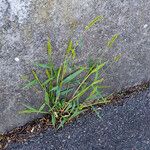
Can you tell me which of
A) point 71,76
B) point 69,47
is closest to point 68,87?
point 71,76

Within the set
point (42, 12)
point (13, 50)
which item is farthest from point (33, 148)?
point (42, 12)

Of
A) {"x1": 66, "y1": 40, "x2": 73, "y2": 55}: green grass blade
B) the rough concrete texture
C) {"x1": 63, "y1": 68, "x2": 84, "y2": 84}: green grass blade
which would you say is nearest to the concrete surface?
the rough concrete texture

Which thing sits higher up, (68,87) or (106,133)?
(68,87)

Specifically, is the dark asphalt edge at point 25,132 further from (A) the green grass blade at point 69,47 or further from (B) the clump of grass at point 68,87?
(A) the green grass blade at point 69,47

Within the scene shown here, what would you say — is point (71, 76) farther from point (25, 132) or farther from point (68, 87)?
point (25, 132)

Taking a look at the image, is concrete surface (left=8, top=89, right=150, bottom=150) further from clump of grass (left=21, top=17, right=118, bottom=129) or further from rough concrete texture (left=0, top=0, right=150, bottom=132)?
rough concrete texture (left=0, top=0, right=150, bottom=132)

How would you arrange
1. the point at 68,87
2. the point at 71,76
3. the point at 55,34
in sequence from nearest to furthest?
the point at 55,34 < the point at 71,76 < the point at 68,87

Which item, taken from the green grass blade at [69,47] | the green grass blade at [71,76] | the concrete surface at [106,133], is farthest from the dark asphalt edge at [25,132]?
the green grass blade at [69,47]
